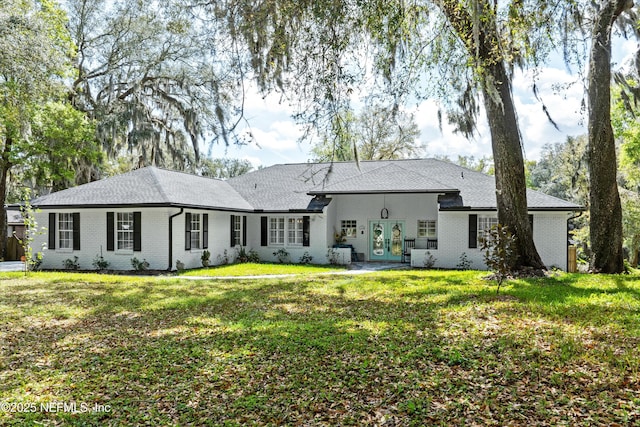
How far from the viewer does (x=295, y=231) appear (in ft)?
62.2

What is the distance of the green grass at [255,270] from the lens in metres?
14.7

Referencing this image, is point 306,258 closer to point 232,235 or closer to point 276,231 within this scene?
point 276,231

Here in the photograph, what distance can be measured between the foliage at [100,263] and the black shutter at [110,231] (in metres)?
0.44

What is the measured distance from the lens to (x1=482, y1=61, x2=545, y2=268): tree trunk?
1086 centimetres

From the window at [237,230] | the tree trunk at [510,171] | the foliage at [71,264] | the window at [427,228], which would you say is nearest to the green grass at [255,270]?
the window at [237,230]

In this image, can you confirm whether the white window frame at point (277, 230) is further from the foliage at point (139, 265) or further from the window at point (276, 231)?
the foliage at point (139, 265)

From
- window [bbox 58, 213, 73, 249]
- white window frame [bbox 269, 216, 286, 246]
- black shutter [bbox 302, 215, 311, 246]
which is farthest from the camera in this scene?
white window frame [bbox 269, 216, 286, 246]

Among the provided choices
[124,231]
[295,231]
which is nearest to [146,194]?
[124,231]

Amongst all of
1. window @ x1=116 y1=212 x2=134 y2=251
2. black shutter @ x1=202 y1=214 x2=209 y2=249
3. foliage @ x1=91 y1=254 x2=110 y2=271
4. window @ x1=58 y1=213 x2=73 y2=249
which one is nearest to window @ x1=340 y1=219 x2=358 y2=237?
black shutter @ x1=202 y1=214 x2=209 y2=249

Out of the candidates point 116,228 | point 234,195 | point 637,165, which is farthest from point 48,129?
point 637,165

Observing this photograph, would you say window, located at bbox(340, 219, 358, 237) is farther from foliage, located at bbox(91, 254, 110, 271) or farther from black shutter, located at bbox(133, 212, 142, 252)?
foliage, located at bbox(91, 254, 110, 271)

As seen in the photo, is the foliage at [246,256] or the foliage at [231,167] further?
the foliage at [231,167]

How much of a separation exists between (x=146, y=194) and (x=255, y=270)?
15.4 ft

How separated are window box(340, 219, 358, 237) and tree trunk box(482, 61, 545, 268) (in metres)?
9.22
